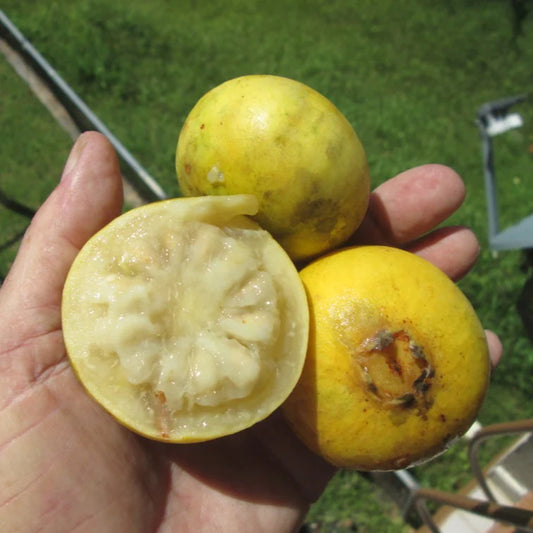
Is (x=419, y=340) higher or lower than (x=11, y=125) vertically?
lower

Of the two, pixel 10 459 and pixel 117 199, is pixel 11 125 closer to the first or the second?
pixel 117 199

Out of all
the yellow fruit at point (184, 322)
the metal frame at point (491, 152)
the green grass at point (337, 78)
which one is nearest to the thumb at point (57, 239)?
the yellow fruit at point (184, 322)

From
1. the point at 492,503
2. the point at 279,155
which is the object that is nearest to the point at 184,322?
the point at 279,155

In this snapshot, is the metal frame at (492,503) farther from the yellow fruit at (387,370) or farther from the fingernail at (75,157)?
the fingernail at (75,157)

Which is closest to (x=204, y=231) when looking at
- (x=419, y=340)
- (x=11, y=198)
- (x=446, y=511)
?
(x=419, y=340)

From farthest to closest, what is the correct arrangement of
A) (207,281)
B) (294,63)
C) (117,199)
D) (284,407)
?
(294,63) < (117,199) < (284,407) < (207,281)

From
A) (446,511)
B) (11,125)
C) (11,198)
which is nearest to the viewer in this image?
(446,511)

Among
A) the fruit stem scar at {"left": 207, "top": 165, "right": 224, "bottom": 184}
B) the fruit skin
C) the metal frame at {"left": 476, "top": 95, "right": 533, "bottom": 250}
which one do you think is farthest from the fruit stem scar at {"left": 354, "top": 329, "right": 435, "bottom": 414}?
the metal frame at {"left": 476, "top": 95, "right": 533, "bottom": 250}
